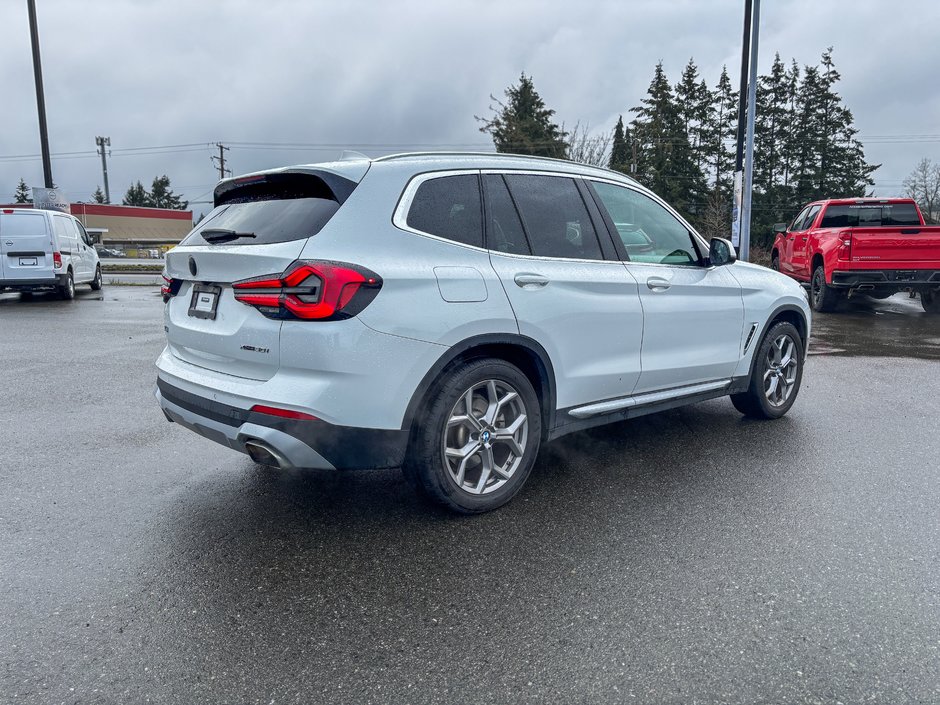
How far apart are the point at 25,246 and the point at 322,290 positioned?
45.6 feet

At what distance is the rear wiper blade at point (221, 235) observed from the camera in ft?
11.8

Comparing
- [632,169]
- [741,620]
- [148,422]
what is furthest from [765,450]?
[632,169]

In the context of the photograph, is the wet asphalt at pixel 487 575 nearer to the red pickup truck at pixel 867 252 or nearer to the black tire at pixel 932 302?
the red pickup truck at pixel 867 252

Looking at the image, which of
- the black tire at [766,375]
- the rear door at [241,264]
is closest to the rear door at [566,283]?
the rear door at [241,264]

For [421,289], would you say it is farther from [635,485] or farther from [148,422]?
[148,422]

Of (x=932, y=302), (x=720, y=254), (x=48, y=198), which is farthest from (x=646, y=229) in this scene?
(x=48, y=198)

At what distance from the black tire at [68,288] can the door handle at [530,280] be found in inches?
555

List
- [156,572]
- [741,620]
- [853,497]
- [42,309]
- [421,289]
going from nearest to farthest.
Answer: [741,620]
[156,572]
[421,289]
[853,497]
[42,309]

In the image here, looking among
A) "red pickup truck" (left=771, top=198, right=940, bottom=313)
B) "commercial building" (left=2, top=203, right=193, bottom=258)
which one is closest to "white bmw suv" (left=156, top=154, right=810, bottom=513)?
"red pickup truck" (left=771, top=198, right=940, bottom=313)

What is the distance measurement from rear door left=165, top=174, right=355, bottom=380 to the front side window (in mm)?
1902

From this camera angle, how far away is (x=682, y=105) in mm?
55625

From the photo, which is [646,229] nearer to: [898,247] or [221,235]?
[221,235]

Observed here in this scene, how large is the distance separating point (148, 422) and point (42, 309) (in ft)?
32.5

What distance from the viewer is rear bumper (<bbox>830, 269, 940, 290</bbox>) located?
12383mm
